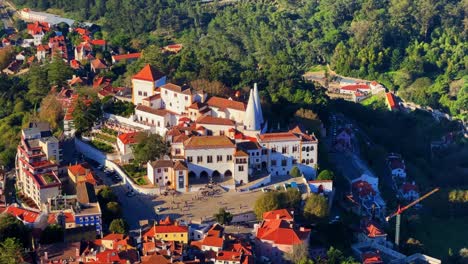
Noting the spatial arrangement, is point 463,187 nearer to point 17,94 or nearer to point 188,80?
point 188,80

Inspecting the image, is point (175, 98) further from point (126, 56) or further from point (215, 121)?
point (126, 56)

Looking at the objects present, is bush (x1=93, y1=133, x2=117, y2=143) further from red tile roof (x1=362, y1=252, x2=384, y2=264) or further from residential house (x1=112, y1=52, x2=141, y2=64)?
red tile roof (x1=362, y1=252, x2=384, y2=264)

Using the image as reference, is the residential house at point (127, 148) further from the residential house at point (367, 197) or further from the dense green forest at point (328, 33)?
the dense green forest at point (328, 33)

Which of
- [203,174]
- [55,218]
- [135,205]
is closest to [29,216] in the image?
[55,218]

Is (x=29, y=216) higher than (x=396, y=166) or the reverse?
higher

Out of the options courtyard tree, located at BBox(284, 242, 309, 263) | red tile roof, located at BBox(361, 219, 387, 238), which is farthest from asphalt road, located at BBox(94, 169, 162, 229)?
red tile roof, located at BBox(361, 219, 387, 238)

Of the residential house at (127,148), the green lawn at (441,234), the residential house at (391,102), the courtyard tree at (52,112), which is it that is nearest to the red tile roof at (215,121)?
the residential house at (127,148)

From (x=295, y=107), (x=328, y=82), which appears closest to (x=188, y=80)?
(x=295, y=107)
